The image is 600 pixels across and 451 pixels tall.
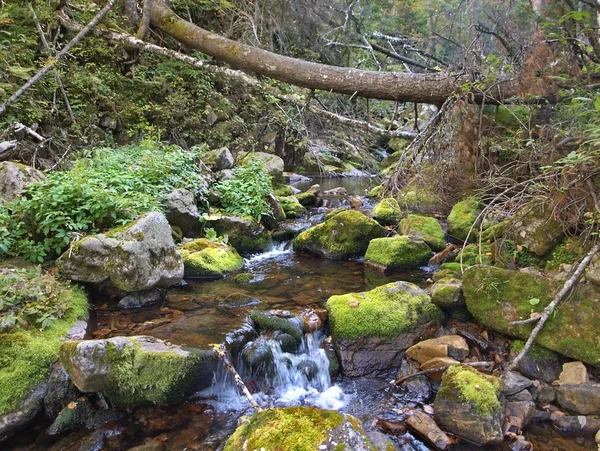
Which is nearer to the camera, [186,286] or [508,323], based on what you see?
[508,323]

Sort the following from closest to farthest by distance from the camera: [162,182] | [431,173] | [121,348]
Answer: [121,348], [431,173], [162,182]

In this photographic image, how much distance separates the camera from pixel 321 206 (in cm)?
1224

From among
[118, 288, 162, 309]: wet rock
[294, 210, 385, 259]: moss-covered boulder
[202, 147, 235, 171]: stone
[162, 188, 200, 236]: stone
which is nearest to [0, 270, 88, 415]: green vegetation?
[118, 288, 162, 309]: wet rock

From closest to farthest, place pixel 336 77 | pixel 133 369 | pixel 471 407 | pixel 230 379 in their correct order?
pixel 471 407 → pixel 133 369 → pixel 230 379 → pixel 336 77

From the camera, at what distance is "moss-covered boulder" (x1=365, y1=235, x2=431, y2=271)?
7.50 meters

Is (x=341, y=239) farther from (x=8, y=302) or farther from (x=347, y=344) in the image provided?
(x=8, y=302)

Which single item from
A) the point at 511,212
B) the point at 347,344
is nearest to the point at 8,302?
the point at 347,344

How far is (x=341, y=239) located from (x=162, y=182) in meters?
3.73

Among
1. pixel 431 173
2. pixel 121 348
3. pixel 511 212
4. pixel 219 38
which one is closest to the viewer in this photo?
pixel 121 348

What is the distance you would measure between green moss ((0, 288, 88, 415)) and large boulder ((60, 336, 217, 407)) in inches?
10.3

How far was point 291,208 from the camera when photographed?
35.6ft

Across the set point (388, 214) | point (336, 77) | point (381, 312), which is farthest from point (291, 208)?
point (381, 312)

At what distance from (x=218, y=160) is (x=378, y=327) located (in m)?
6.44

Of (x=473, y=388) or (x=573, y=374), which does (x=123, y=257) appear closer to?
(x=473, y=388)
